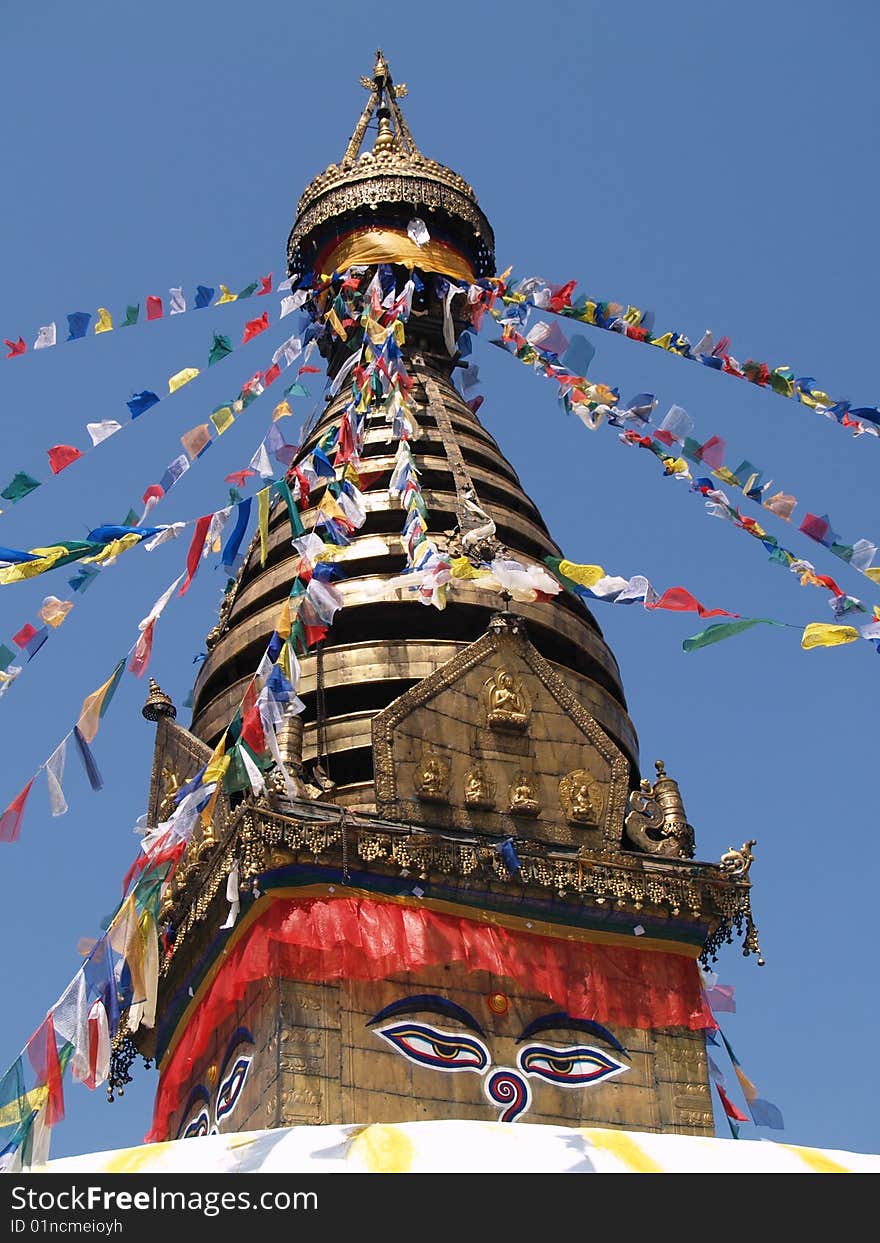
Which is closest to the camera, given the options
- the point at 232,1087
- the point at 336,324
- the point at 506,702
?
the point at 232,1087

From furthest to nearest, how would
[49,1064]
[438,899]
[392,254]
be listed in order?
[392,254], [438,899], [49,1064]

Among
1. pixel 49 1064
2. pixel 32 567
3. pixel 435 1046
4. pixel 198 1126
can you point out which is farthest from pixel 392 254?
pixel 49 1064

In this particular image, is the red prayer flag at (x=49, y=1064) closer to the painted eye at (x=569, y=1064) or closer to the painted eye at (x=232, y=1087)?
the painted eye at (x=232, y=1087)

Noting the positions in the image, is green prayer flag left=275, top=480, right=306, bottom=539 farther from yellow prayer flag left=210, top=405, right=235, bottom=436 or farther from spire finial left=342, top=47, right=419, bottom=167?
spire finial left=342, top=47, right=419, bottom=167

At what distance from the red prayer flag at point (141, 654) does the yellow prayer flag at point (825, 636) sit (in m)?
5.30

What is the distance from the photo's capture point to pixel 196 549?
1477 cm

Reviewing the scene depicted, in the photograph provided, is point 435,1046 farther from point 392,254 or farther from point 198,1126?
point 392,254

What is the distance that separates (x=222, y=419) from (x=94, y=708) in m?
4.55

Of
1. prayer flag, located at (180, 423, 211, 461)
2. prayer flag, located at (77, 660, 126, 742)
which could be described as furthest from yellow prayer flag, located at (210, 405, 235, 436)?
prayer flag, located at (77, 660, 126, 742)

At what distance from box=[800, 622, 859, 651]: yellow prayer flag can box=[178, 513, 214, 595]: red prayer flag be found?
5.11m

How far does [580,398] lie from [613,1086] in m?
7.78

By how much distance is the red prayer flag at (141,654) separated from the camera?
13.8 meters

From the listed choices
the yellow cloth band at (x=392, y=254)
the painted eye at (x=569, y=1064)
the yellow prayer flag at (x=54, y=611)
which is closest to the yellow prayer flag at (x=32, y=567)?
the yellow prayer flag at (x=54, y=611)
